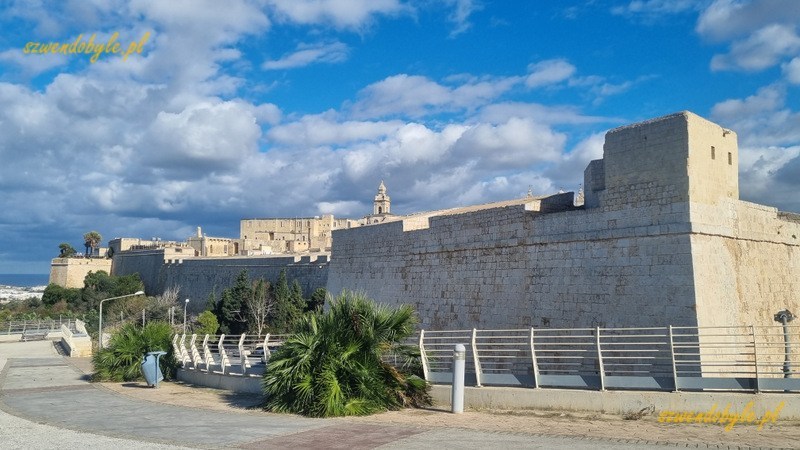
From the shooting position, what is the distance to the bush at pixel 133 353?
18.0 m

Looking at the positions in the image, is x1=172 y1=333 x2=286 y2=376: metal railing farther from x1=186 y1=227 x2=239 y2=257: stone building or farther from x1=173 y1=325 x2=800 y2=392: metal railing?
x1=186 y1=227 x2=239 y2=257: stone building

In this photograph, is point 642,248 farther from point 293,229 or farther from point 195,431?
point 293,229

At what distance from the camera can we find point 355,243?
23.1 m

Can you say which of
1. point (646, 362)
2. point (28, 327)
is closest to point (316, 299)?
point (28, 327)

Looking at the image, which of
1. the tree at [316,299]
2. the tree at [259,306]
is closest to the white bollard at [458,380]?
the tree at [316,299]

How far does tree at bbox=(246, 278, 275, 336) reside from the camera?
1902 inches

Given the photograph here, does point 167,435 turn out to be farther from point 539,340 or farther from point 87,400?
point 539,340

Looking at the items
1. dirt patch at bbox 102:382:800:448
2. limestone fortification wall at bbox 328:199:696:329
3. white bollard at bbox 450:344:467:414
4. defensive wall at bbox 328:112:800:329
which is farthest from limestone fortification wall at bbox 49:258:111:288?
white bollard at bbox 450:344:467:414

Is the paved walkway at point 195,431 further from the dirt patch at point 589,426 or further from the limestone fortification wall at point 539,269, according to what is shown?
the limestone fortification wall at point 539,269

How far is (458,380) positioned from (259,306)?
39.8 metres

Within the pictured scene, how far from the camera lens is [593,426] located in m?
8.83

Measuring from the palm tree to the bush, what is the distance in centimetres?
786

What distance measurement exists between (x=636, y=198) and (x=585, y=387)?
4272 millimetres

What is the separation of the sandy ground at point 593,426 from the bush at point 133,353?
6.80m
